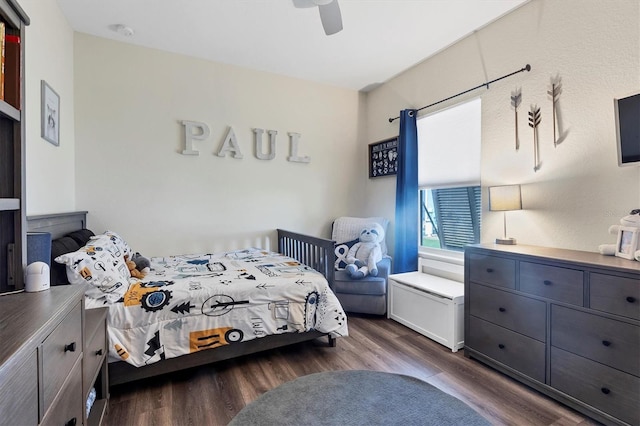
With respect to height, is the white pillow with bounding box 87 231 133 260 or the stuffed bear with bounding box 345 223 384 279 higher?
the white pillow with bounding box 87 231 133 260

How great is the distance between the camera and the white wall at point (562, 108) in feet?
5.95

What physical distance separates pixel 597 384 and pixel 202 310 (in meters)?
2.18

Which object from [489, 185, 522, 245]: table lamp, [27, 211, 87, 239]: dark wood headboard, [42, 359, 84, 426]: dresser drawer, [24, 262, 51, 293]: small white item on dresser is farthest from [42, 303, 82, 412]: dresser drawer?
[489, 185, 522, 245]: table lamp

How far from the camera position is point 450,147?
293 cm

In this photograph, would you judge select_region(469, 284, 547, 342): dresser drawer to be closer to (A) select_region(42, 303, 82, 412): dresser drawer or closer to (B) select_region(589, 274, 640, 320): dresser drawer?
(B) select_region(589, 274, 640, 320): dresser drawer

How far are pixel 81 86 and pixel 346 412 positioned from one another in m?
3.27

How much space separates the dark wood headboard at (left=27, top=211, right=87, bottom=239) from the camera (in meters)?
1.74

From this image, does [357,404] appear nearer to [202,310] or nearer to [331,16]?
[202,310]

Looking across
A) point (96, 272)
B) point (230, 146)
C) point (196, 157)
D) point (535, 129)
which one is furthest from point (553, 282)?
point (196, 157)

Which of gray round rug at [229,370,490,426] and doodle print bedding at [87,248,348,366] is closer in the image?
gray round rug at [229,370,490,426]

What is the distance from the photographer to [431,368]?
6.86 feet

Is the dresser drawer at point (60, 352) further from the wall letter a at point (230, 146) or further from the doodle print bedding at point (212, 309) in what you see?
the wall letter a at point (230, 146)

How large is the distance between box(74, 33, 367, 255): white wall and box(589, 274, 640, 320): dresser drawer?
8.66 ft

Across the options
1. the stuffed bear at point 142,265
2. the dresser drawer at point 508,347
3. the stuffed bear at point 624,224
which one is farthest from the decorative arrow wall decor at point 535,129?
the stuffed bear at point 142,265
